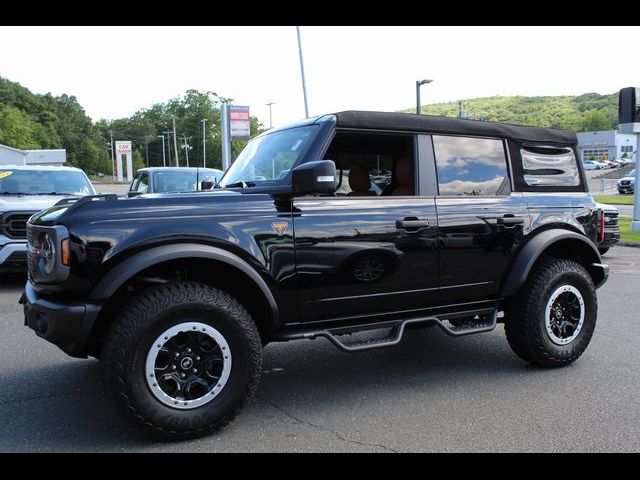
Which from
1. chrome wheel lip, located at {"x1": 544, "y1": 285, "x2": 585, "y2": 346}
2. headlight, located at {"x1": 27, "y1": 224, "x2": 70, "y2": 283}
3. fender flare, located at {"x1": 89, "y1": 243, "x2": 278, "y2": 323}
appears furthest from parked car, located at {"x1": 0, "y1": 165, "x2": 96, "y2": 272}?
chrome wheel lip, located at {"x1": 544, "y1": 285, "x2": 585, "y2": 346}

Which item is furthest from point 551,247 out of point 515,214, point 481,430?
point 481,430

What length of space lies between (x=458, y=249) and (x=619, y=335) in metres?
2.61

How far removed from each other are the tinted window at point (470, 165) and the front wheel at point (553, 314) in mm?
800

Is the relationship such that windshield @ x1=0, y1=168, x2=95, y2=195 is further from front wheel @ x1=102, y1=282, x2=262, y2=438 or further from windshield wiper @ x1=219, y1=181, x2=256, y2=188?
front wheel @ x1=102, y1=282, x2=262, y2=438

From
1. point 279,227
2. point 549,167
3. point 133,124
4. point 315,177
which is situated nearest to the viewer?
point 315,177

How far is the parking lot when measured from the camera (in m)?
3.24

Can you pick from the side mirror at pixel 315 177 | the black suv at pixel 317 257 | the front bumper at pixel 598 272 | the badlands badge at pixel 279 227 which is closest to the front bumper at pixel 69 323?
the black suv at pixel 317 257

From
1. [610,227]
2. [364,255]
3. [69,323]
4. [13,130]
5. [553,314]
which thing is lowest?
[553,314]

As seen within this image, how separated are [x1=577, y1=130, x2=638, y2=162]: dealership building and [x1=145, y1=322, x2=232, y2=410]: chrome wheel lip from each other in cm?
11034

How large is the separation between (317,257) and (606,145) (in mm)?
114901

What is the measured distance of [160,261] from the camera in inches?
124

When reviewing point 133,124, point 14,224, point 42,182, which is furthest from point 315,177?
point 133,124

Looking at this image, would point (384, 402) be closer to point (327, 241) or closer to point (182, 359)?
point (327, 241)

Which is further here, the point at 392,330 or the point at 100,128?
the point at 100,128
